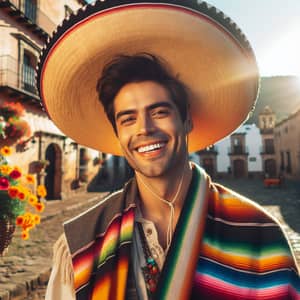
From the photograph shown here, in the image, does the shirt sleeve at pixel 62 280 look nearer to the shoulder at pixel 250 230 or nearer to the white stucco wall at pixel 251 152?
the shoulder at pixel 250 230

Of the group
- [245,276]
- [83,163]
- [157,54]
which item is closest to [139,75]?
[157,54]

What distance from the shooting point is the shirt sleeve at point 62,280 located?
1.18 m

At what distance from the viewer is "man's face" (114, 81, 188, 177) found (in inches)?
48.3

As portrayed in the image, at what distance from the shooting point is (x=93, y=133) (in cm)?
177

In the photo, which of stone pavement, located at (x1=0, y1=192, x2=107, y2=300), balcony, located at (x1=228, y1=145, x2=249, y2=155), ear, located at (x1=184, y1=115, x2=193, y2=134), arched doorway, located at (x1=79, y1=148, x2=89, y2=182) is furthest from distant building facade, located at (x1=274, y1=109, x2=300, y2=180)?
ear, located at (x1=184, y1=115, x2=193, y2=134)

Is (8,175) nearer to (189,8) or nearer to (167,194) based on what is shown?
(167,194)

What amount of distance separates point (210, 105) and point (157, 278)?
976mm

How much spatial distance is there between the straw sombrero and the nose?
35 cm

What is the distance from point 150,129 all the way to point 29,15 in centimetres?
1442

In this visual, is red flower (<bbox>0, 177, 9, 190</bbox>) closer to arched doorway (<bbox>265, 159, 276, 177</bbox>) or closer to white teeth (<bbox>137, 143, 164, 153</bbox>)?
white teeth (<bbox>137, 143, 164, 153</bbox>)

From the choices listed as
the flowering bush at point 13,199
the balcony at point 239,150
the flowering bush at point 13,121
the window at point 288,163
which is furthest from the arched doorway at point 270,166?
the flowering bush at point 13,199

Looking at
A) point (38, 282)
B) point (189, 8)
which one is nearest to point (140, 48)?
point (189, 8)

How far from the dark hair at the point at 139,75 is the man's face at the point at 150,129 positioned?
0.04 meters

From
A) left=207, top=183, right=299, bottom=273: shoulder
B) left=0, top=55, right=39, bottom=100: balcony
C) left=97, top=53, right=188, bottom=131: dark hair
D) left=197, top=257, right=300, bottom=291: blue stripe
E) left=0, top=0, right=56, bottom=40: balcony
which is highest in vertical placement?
left=0, top=0, right=56, bottom=40: balcony
